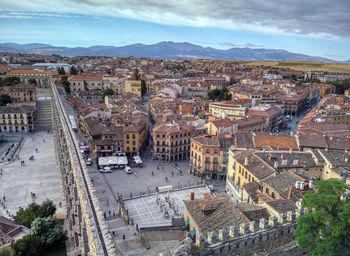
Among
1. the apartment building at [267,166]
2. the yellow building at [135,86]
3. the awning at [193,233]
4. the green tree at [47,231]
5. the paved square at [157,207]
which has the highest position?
the yellow building at [135,86]

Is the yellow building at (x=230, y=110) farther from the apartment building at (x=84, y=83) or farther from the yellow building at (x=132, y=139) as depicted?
the apartment building at (x=84, y=83)

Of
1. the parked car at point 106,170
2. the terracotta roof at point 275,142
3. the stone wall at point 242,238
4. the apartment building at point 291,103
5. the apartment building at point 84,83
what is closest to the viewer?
the stone wall at point 242,238

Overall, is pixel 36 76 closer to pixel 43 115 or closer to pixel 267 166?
pixel 43 115

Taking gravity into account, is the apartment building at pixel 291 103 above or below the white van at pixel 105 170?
above

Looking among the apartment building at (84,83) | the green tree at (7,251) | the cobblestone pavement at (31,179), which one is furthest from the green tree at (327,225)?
the apartment building at (84,83)

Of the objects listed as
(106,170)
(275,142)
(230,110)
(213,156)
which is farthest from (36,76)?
(275,142)

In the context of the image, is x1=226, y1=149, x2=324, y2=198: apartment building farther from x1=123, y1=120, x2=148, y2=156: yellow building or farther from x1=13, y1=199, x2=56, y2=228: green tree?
x1=123, y1=120, x2=148, y2=156: yellow building

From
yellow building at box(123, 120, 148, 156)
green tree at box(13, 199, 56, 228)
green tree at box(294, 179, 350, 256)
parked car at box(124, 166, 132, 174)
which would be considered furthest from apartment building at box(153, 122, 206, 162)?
green tree at box(294, 179, 350, 256)
